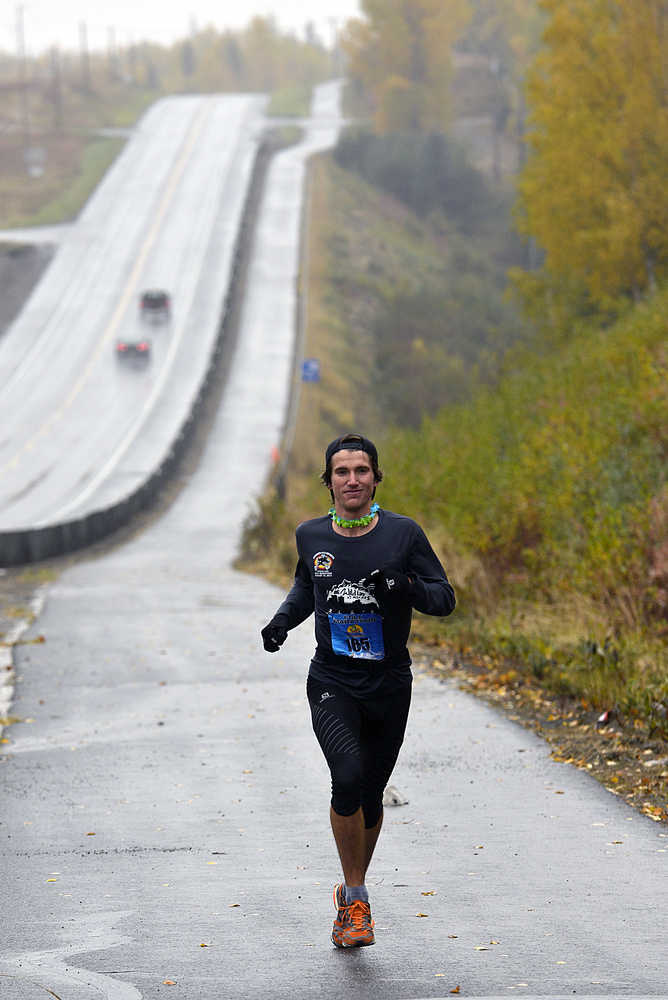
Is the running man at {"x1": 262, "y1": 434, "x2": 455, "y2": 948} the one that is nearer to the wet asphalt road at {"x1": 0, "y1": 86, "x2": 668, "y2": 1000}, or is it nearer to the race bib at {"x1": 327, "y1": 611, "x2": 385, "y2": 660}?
the race bib at {"x1": 327, "y1": 611, "x2": 385, "y2": 660}

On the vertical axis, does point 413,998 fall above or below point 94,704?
above

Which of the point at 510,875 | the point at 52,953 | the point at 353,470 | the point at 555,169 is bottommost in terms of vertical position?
the point at 555,169

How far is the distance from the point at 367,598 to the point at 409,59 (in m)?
113

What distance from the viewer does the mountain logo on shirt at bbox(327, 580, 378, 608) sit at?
5922 mm

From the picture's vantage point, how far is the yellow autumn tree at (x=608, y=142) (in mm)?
39438

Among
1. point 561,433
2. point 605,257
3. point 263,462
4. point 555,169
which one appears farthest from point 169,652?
point 263,462

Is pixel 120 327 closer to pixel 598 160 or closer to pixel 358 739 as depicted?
pixel 598 160

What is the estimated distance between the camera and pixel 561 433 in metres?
18.6

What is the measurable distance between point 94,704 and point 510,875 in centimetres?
593

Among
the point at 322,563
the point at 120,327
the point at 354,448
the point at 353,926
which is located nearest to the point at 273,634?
the point at 322,563

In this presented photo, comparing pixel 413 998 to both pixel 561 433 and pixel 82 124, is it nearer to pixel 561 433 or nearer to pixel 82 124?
pixel 561 433

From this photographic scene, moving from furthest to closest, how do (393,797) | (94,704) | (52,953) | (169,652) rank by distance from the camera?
1. (169,652)
2. (94,704)
3. (393,797)
4. (52,953)

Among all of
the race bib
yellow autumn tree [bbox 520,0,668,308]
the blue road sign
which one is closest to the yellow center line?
the blue road sign

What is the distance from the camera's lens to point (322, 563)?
602 centimetres
